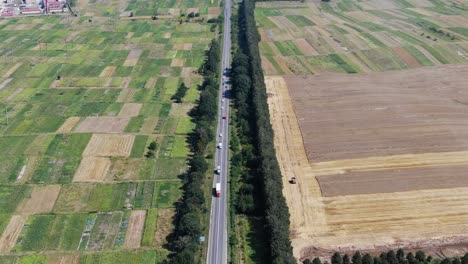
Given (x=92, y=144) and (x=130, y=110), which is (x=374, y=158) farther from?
(x=130, y=110)

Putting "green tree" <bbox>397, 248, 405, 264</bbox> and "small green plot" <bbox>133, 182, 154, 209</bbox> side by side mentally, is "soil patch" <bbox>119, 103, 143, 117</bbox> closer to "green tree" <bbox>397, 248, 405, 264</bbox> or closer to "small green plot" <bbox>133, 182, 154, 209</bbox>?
"small green plot" <bbox>133, 182, 154, 209</bbox>

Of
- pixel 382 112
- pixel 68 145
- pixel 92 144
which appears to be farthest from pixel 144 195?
pixel 382 112

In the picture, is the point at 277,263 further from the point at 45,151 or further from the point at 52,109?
the point at 52,109

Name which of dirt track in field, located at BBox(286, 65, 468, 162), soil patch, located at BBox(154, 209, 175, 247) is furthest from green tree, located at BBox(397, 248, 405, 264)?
soil patch, located at BBox(154, 209, 175, 247)

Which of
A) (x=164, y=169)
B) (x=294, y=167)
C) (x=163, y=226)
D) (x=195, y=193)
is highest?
(x=195, y=193)

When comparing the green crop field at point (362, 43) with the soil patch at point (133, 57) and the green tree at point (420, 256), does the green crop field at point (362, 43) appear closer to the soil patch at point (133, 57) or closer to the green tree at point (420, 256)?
the soil patch at point (133, 57)

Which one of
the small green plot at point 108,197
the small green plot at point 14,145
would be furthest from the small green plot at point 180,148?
the small green plot at point 14,145
